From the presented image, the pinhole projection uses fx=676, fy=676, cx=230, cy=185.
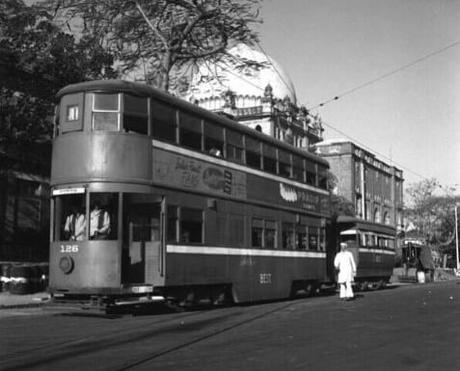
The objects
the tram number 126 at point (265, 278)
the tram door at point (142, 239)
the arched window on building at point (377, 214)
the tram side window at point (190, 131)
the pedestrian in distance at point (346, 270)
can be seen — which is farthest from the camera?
the arched window on building at point (377, 214)

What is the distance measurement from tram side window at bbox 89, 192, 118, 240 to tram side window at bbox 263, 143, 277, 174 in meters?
6.27

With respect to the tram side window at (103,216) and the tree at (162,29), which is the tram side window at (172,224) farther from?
the tree at (162,29)

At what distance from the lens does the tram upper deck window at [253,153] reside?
1869 cm

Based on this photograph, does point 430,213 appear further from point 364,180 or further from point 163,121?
point 163,121

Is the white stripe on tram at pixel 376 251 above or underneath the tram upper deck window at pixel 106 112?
underneath

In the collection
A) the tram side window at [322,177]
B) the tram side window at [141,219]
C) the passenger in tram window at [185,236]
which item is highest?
the tram side window at [322,177]

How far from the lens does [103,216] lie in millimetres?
14344

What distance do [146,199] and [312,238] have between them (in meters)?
9.09

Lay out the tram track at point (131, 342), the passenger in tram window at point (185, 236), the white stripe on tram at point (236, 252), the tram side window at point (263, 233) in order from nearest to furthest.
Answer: the tram track at point (131, 342) < the white stripe on tram at point (236, 252) < the passenger in tram window at point (185, 236) < the tram side window at point (263, 233)

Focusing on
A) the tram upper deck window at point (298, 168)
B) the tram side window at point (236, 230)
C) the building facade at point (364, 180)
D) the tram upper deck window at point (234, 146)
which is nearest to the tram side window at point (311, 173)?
the tram upper deck window at point (298, 168)

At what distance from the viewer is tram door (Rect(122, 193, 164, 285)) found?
583 inches

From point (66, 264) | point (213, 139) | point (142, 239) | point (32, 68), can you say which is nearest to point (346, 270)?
point (213, 139)

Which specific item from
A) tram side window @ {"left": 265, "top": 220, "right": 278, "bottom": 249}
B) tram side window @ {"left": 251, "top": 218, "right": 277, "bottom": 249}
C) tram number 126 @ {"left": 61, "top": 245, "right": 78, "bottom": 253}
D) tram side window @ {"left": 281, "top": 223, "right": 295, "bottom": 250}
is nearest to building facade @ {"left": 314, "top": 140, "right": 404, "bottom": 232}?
tram side window @ {"left": 281, "top": 223, "right": 295, "bottom": 250}

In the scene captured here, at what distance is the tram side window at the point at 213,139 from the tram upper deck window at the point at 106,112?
2.86 metres
